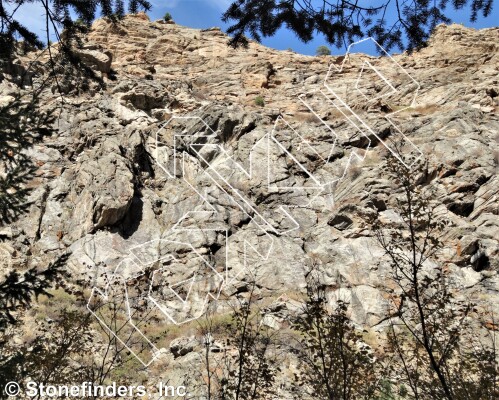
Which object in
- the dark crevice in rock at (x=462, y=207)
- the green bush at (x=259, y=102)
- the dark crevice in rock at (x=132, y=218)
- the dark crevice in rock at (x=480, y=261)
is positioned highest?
the green bush at (x=259, y=102)

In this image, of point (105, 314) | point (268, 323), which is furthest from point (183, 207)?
point (268, 323)

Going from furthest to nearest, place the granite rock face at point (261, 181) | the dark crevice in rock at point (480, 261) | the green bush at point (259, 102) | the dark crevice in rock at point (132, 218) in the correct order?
the green bush at point (259, 102) → the dark crevice in rock at point (132, 218) → the granite rock face at point (261, 181) → the dark crevice in rock at point (480, 261)

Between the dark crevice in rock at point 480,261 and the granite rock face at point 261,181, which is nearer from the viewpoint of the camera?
the dark crevice in rock at point 480,261

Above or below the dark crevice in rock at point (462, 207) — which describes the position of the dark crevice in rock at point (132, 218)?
below

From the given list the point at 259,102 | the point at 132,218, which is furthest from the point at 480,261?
the point at 259,102

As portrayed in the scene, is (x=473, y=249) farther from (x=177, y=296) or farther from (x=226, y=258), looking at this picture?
(x=177, y=296)

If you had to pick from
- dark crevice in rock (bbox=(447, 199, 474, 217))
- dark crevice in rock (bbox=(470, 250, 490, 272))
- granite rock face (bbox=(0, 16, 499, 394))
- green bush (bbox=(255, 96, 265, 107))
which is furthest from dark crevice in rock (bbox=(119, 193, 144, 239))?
dark crevice in rock (bbox=(470, 250, 490, 272))

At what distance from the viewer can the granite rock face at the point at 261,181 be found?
14250mm

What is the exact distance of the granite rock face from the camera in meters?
14.2

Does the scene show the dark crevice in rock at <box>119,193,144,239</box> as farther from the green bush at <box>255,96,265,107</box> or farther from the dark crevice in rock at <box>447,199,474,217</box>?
the dark crevice in rock at <box>447,199,474,217</box>

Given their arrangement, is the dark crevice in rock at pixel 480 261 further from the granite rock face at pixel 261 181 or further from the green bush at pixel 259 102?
the green bush at pixel 259 102

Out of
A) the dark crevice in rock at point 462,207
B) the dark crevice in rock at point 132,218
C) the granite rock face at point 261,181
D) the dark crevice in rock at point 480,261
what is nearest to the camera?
the dark crevice in rock at point 480,261

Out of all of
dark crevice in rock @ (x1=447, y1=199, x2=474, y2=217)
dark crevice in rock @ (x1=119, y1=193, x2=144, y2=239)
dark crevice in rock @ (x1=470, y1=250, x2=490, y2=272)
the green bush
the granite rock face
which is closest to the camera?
dark crevice in rock @ (x1=470, y1=250, x2=490, y2=272)

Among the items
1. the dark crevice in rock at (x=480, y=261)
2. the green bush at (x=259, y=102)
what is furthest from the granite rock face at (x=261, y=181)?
the green bush at (x=259, y=102)
